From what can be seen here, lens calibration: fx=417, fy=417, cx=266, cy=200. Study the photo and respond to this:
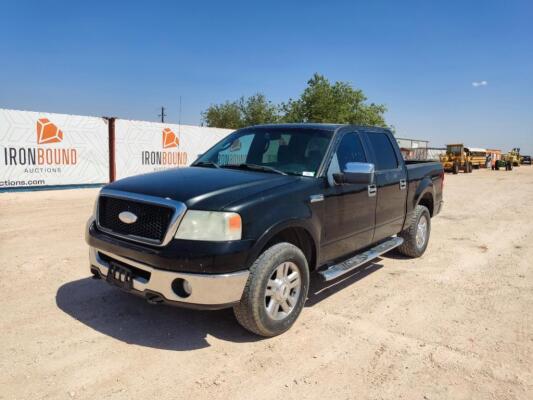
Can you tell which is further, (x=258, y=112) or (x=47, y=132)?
(x=258, y=112)

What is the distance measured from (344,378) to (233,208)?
4.80 feet

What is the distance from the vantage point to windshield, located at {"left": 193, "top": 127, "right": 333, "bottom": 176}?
416 centimetres

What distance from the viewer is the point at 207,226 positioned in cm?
310

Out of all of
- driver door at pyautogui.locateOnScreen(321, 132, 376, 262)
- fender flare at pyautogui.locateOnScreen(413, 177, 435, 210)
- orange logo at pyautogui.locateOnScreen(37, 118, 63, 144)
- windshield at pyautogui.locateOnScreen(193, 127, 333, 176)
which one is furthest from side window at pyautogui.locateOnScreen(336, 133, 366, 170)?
orange logo at pyautogui.locateOnScreen(37, 118, 63, 144)

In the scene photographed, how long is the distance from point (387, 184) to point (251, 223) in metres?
2.54

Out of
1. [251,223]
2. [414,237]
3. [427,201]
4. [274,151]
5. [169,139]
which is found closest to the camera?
[251,223]

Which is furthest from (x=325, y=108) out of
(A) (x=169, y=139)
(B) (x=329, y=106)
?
(A) (x=169, y=139)

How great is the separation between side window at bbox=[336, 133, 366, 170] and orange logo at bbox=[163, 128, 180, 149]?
1395 centimetres

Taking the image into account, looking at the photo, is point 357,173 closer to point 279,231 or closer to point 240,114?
point 279,231

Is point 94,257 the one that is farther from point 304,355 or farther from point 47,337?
point 304,355

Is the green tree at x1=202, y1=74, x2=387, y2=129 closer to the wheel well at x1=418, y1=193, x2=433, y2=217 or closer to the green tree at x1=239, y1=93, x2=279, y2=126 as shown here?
the green tree at x1=239, y1=93, x2=279, y2=126

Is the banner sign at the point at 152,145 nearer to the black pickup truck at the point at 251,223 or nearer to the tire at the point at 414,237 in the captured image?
the black pickup truck at the point at 251,223

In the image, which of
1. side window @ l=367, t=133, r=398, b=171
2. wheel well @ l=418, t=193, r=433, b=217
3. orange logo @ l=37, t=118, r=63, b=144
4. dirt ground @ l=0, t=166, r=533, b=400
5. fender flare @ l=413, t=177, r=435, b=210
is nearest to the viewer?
dirt ground @ l=0, t=166, r=533, b=400

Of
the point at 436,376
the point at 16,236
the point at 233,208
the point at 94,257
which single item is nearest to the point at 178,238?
the point at 233,208
